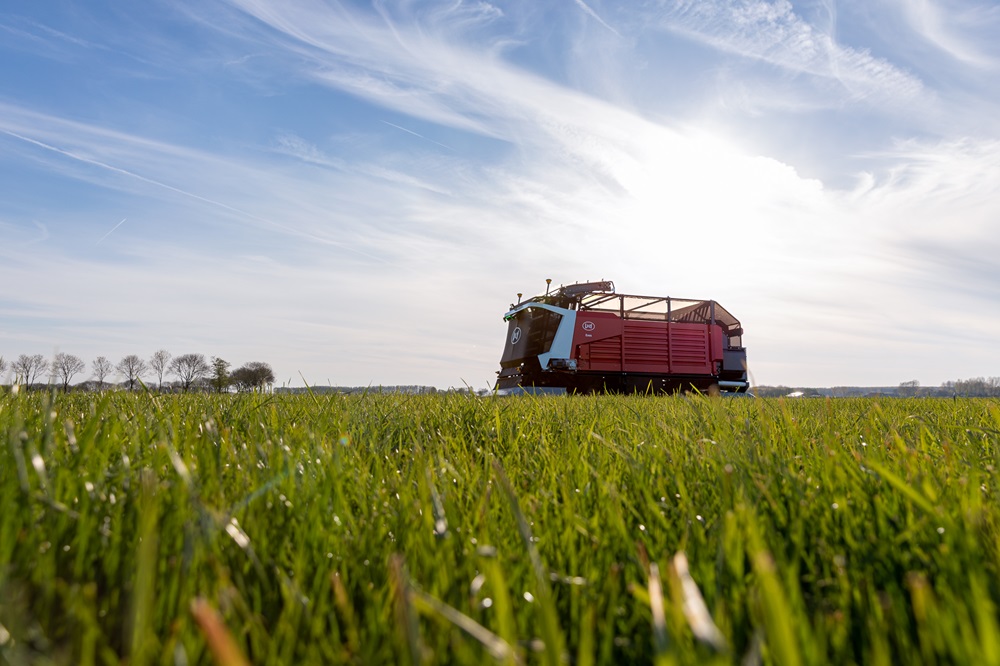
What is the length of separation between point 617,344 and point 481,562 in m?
15.9

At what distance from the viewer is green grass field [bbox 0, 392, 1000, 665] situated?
850mm

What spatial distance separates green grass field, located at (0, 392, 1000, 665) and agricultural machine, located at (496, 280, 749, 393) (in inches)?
546

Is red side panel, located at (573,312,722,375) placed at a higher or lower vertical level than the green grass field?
higher

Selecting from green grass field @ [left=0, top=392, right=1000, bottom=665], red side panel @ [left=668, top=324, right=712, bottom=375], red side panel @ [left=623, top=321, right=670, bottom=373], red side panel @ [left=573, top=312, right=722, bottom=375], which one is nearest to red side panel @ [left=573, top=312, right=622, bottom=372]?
red side panel @ [left=573, top=312, right=722, bottom=375]

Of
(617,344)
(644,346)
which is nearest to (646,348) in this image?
(644,346)

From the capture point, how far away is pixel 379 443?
294 cm

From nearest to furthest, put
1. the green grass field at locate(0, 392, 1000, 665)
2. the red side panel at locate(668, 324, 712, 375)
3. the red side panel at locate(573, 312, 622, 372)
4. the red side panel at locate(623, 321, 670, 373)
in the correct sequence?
the green grass field at locate(0, 392, 1000, 665) → the red side panel at locate(573, 312, 622, 372) → the red side panel at locate(623, 321, 670, 373) → the red side panel at locate(668, 324, 712, 375)

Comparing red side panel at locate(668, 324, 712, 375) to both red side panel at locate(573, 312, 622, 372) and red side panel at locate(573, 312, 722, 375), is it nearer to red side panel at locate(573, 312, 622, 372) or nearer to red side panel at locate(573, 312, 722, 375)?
red side panel at locate(573, 312, 722, 375)

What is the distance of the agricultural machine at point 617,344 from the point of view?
Answer: 1611 cm

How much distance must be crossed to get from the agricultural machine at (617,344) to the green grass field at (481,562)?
13.9m

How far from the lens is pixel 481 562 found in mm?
984

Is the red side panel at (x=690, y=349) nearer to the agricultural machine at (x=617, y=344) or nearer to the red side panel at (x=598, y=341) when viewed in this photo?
the agricultural machine at (x=617, y=344)

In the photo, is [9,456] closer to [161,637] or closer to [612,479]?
[161,637]

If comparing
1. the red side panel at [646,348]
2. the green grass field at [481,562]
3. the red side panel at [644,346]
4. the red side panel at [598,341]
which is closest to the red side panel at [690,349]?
the red side panel at [644,346]
